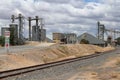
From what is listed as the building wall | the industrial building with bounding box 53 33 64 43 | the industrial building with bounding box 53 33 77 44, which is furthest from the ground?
the building wall

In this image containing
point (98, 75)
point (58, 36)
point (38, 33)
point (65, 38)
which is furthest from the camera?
point (38, 33)

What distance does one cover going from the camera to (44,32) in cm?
14175

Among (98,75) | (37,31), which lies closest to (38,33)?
(37,31)

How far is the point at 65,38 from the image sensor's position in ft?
394

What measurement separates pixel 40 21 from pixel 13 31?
38.1m

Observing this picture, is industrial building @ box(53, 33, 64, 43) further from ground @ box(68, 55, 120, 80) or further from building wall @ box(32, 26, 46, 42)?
ground @ box(68, 55, 120, 80)

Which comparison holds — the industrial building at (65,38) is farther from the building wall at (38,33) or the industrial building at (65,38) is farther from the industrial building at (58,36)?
the building wall at (38,33)

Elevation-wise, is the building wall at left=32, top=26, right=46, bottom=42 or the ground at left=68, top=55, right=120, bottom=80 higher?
the ground at left=68, top=55, right=120, bottom=80

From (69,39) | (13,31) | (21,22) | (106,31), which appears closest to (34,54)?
(13,31)

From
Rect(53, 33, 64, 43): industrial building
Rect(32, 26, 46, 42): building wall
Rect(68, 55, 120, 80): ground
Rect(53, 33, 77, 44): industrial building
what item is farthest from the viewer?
Rect(32, 26, 46, 42): building wall

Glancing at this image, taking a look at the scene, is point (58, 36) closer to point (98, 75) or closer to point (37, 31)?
point (37, 31)

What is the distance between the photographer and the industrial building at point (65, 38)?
113m

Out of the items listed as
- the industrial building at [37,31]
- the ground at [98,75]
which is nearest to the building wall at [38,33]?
the industrial building at [37,31]

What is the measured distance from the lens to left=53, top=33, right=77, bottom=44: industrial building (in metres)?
113
